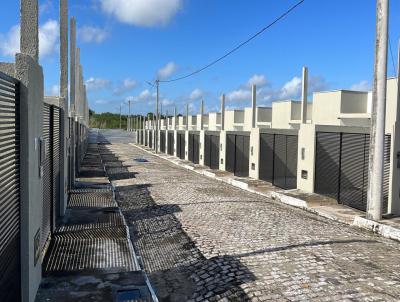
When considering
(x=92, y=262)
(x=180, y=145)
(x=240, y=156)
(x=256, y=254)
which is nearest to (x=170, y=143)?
(x=180, y=145)

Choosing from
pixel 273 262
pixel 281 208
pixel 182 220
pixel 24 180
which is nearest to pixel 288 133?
pixel 281 208

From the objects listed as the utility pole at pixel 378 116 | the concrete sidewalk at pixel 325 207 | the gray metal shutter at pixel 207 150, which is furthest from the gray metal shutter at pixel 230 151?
the utility pole at pixel 378 116

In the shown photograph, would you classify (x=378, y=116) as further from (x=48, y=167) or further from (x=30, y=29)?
(x=30, y=29)

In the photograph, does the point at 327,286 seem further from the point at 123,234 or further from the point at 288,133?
the point at 288,133

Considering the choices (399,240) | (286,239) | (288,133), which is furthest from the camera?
(288,133)

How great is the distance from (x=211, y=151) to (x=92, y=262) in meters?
22.7

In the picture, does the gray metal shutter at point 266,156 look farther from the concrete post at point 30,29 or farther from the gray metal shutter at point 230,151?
the concrete post at point 30,29

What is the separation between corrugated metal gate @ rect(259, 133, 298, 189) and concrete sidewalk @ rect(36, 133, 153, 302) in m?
9.97

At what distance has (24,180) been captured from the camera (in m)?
4.98

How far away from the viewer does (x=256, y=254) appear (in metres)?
8.07

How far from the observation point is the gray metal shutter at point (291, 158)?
19750 millimetres

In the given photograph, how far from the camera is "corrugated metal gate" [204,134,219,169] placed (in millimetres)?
28809

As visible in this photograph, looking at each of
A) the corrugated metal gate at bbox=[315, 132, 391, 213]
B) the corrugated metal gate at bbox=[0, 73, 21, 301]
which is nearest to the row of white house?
the corrugated metal gate at bbox=[315, 132, 391, 213]

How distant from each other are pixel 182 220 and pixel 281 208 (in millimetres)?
3816
